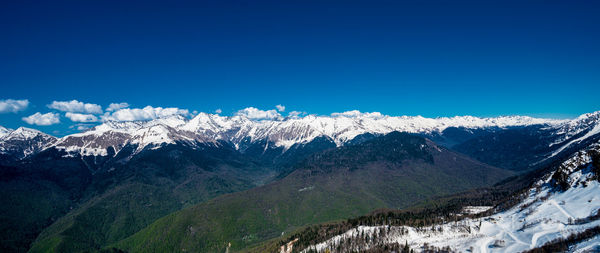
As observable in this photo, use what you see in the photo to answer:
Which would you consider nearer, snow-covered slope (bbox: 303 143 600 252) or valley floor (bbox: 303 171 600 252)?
valley floor (bbox: 303 171 600 252)

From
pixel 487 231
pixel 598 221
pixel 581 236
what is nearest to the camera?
pixel 581 236

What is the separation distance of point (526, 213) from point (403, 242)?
272 ft

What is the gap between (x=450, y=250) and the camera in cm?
16738

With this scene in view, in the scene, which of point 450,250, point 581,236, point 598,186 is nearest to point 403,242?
point 450,250

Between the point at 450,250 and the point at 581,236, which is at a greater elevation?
the point at 581,236

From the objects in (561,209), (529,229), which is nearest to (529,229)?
(529,229)

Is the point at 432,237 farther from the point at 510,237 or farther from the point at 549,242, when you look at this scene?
the point at 549,242

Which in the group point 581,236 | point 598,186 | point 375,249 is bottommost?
point 375,249

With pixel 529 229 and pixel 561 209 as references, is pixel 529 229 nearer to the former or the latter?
pixel 529 229

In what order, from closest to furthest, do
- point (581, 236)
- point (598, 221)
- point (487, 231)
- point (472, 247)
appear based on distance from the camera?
point (581, 236) → point (598, 221) → point (472, 247) → point (487, 231)

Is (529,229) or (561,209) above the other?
(561,209)

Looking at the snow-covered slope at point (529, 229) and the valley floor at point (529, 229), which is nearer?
the valley floor at point (529, 229)

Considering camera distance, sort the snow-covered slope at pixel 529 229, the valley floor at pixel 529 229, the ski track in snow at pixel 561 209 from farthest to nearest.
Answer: the ski track in snow at pixel 561 209, the snow-covered slope at pixel 529 229, the valley floor at pixel 529 229

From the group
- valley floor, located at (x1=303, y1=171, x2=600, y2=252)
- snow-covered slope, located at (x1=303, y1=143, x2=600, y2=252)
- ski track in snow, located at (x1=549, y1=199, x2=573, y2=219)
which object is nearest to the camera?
valley floor, located at (x1=303, y1=171, x2=600, y2=252)
